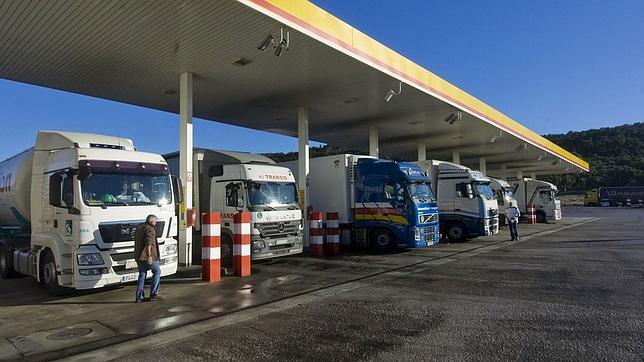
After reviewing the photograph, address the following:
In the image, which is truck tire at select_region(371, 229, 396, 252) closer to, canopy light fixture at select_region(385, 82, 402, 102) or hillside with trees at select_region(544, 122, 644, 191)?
canopy light fixture at select_region(385, 82, 402, 102)

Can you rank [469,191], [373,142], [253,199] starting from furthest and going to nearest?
[373,142] → [469,191] → [253,199]

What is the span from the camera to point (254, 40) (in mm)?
10328

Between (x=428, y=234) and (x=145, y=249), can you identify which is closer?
(x=145, y=249)

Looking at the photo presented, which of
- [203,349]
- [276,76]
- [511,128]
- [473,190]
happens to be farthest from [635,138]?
[203,349]

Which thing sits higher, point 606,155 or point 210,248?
point 606,155

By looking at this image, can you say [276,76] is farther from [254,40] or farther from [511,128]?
[511,128]

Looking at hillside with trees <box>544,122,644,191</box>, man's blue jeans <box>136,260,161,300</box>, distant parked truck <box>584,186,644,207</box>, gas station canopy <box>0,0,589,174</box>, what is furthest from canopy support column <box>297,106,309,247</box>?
hillside with trees <box>544,122,644,191</box>

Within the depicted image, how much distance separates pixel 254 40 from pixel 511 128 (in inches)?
670

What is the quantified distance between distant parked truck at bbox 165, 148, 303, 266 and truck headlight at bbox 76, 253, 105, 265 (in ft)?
13.4

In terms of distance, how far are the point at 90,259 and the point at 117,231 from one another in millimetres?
651

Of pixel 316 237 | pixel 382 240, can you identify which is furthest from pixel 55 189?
pixel 382 240

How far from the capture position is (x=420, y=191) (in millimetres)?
14742

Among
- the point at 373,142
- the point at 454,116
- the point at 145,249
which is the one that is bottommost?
Result: the point at 145,249

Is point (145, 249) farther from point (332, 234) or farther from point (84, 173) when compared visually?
point (332, 234)
